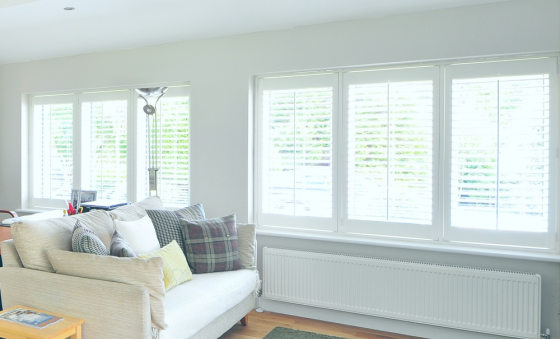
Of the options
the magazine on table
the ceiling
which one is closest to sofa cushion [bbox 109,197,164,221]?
the magazine on table

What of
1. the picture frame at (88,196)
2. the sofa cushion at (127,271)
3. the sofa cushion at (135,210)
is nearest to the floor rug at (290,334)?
the sofa cushion at (127,271)

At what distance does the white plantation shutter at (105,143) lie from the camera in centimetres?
438

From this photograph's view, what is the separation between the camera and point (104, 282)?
2189mm

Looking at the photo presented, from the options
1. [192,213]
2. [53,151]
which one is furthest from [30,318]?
[53,151]

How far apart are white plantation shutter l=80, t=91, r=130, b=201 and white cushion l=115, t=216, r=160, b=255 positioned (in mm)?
1631

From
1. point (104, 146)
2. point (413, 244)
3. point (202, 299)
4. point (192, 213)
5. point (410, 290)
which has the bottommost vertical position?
point (410, 290)

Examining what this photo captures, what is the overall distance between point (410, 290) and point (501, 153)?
46.5 inches

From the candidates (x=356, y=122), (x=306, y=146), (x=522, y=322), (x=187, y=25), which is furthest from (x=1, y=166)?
(x=522, y=322)

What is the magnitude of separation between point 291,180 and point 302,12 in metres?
1.36

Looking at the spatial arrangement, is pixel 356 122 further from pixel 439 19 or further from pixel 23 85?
pixel 23 85

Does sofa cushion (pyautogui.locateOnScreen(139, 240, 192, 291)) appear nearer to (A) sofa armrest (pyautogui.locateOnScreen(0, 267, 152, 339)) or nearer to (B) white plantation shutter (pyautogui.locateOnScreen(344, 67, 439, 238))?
(A) sofa armrest (pyautogui.locateOnScreen(0, 267, 152, 339))

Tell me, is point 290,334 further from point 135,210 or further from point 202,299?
point 135,210

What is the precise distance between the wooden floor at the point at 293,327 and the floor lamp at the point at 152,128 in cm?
157

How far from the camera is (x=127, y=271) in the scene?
2.20 m
